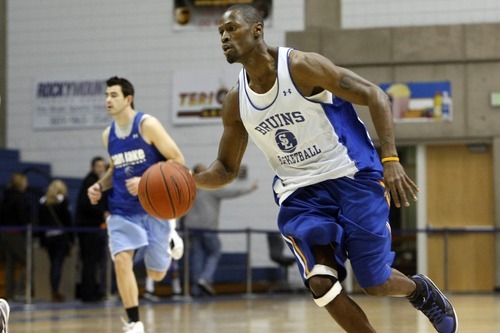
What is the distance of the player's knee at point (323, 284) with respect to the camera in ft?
16.5

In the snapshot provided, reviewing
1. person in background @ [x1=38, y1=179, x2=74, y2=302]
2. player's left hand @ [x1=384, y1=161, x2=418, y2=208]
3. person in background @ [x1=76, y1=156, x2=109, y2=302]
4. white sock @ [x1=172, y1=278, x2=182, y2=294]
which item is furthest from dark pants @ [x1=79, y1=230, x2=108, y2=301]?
player's left hand @ [x1=384, y1=161, x2=418, y2=208]

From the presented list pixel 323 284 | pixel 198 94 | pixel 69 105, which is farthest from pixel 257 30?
pixel 69 105

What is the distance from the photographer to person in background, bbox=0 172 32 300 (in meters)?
13.6

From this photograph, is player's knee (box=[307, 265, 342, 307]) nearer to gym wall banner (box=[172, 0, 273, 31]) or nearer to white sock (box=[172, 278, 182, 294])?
white sock (box=[172, 278, 182, 294])

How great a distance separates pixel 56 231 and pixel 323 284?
9.09 m

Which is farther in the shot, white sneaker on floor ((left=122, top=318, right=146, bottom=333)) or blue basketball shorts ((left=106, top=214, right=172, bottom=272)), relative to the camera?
blue basketball shorts ((left=106, top=214, right=172, bottom=272))

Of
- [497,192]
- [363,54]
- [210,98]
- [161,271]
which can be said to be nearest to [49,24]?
[210,98]

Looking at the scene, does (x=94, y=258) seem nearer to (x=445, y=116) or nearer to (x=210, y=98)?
(x=210, y=98)

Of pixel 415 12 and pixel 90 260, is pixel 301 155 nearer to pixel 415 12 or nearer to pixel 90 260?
pixel 90 260

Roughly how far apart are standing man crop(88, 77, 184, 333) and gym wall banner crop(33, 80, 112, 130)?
998 centimetres

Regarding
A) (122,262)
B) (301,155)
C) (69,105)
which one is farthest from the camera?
(69,105)

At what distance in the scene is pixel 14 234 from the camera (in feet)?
44.6

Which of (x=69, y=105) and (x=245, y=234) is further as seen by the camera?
(x=69, y=105)

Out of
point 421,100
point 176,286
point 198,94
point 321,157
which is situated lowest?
point 176,286
